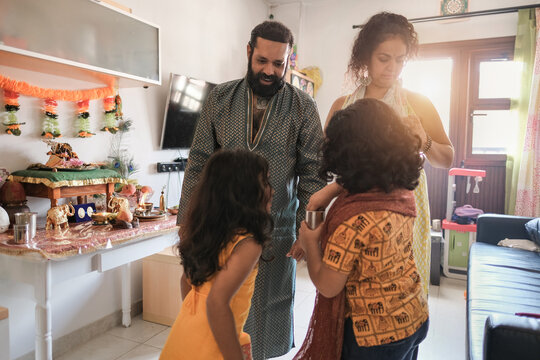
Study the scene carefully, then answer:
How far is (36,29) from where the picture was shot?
1812mm

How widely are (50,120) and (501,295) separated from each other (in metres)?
2.56

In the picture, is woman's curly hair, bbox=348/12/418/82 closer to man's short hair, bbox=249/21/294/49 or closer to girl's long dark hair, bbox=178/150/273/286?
man's short hair, bbox=249/21/294/49

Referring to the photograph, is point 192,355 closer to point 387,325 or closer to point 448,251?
point 387,325

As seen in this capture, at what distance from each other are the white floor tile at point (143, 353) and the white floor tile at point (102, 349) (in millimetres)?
40

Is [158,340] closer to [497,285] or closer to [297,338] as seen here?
[297,338]

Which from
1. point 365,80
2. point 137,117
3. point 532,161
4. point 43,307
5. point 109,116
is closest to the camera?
point 365,80

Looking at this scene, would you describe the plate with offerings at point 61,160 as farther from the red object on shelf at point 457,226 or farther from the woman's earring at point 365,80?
the red object on shelf at point 457,226

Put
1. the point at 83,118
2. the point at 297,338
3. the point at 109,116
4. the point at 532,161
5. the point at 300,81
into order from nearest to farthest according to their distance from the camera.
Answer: the point at 83,118 → the point at 109,116 → the point at 297,338 → the point at 532,161 → the point at 300,81

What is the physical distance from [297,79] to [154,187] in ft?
6.30

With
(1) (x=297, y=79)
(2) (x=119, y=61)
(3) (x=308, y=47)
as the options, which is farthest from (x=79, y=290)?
(3) (x=308, y=47)

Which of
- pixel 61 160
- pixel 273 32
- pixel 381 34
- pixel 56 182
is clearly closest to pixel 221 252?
pixel 273 32

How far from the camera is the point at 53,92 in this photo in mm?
2172

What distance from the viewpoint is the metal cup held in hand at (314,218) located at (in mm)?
1042

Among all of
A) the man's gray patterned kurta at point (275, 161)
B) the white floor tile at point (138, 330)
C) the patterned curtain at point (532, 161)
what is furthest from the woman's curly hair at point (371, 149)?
the patterned curtain at point (532, 161)
